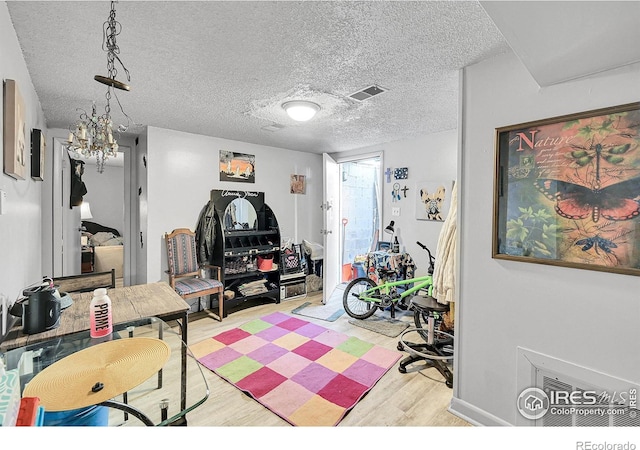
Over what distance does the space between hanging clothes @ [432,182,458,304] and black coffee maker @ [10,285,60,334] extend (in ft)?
7.83

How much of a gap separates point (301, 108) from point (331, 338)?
2270 mm

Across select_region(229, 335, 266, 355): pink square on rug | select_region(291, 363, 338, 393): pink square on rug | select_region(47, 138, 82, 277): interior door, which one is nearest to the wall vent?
select_region(291, 363, 338, 393): pink square on rug

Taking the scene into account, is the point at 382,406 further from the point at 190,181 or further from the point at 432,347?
the point at 190,181

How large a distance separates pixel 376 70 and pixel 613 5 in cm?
121

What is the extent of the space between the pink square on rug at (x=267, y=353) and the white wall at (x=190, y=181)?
63.9 inches

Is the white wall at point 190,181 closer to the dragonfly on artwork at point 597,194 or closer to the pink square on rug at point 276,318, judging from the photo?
the pink square on rug at point 276,318

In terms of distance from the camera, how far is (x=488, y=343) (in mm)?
1751

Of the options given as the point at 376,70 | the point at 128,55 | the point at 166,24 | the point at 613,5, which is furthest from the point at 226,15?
the point at 613,5

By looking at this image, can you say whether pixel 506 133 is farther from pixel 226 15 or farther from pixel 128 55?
pixel 128 55

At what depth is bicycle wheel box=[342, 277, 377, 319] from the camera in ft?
11.6

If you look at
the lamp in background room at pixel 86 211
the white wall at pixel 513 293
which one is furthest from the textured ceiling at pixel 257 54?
the lamp in background room at pixel 86 211

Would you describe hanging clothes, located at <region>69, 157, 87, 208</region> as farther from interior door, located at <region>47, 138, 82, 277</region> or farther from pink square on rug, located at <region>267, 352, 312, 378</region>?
pink square on rug, located at <region>267, 352, 312, 378</region>

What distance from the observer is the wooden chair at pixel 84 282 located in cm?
212

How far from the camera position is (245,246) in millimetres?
3984
